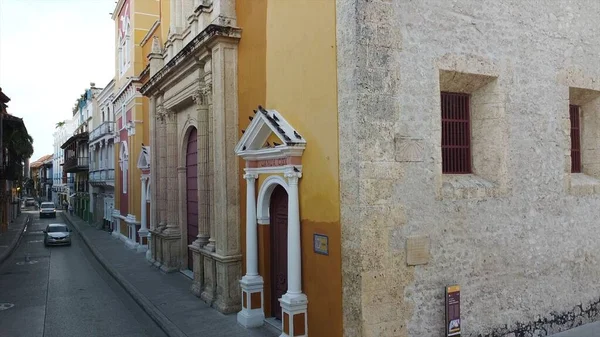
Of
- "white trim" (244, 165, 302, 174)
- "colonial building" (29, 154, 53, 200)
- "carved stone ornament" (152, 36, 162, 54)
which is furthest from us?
"colonial building" (29, 154, 53, 200)

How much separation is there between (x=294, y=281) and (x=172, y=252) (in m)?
8.11

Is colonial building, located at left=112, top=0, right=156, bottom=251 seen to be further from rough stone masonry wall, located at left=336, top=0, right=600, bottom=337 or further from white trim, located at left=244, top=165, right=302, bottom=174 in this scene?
rough stone masonry wall, located at left=336, top=0, right=600, bottom=337

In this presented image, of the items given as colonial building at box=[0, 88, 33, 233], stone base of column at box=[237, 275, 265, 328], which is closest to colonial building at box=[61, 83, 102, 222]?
colonial building at box=[0, 88, 33, 233]

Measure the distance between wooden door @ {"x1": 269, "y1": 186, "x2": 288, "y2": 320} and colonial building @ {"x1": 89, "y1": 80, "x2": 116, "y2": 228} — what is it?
20.0 m

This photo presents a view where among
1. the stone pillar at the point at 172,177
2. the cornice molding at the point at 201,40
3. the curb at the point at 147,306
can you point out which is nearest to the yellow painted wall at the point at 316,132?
the cornice molding at the point at 201,40

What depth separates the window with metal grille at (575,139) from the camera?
376 inches

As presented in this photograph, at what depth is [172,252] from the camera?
14578 millimetres

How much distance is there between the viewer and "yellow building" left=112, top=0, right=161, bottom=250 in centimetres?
2064

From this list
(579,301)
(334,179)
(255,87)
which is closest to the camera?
(334,179)

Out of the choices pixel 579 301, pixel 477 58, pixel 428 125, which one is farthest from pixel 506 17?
pixel 579 301

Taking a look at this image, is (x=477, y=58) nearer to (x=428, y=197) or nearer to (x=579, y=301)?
(x=428, y=197)

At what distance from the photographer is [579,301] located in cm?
871

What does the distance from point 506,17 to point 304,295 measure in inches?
240

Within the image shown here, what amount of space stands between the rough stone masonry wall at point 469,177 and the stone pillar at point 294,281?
125 centimetres
